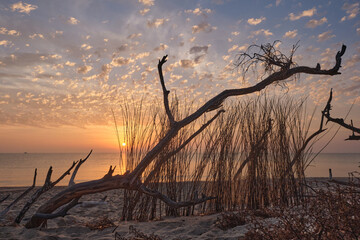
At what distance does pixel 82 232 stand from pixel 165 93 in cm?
154

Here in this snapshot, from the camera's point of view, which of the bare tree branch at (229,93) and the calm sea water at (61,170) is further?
the calm sea water at (61,170)

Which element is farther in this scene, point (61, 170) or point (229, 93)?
point (61, 170)

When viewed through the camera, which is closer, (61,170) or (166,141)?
(166,141)

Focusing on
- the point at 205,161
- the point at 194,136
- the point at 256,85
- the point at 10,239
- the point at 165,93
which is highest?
the point at 256,85

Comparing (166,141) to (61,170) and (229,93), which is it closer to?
(229,93)

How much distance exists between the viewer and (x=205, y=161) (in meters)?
3.27

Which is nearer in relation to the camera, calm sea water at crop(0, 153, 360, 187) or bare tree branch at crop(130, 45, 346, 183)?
bare tree branch at crop(130, 45, 346, 183)

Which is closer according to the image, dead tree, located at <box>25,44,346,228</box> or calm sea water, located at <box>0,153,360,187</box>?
dead tree, located at <box>25,44,346,228</box>

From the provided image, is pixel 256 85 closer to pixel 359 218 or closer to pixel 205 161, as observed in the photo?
pixel 205 161

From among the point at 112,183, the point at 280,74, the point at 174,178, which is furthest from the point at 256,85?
the point at 112,183

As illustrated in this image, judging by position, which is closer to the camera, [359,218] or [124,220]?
[359,218]

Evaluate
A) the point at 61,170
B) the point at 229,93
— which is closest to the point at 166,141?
the point at 229,93

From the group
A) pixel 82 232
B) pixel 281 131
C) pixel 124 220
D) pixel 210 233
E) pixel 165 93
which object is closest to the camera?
pixel 210 233

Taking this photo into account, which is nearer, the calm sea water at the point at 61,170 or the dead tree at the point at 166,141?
the dead tree at the point at 166,141
